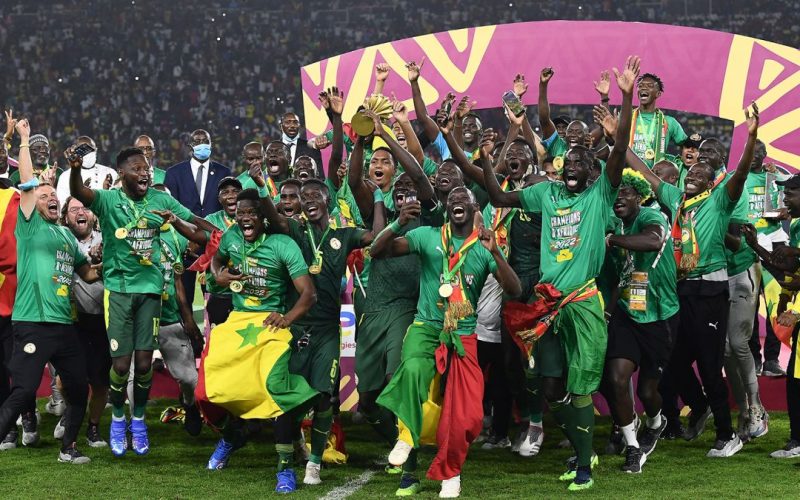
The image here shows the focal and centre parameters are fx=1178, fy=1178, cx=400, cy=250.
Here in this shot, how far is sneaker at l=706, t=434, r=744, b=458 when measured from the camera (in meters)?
8.55

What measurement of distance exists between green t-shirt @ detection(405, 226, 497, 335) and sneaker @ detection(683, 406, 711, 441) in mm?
2842

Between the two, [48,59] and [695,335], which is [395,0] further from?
[695,335]

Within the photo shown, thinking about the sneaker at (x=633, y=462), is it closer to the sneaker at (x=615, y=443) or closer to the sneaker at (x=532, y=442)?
the sneaker at (x=615, y=443)

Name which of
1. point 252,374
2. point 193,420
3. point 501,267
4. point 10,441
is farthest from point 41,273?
point 501,267

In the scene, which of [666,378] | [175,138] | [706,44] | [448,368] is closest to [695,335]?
[666,378]

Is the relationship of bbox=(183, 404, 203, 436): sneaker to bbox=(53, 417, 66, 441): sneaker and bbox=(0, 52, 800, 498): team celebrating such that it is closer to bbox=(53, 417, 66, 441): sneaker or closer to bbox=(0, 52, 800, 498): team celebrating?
bbox=(0, 52, 800, 498): team celebrating

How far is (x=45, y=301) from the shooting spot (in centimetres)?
827

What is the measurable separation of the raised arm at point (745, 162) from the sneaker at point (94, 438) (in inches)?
198

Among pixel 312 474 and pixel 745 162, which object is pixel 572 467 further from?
pixel 745 162

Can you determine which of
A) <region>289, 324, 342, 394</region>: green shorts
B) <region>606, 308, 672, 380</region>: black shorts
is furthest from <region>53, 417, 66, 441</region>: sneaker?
<region>606, 308, 672, 380</region>: black shorts

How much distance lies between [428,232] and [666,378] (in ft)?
8.78

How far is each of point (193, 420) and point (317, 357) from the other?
2.05 meters

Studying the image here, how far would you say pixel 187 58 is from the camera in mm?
24438

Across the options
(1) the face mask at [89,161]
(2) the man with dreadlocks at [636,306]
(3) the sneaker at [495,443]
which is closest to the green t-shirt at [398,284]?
(2) the man with dreadlocks at [636,306]
